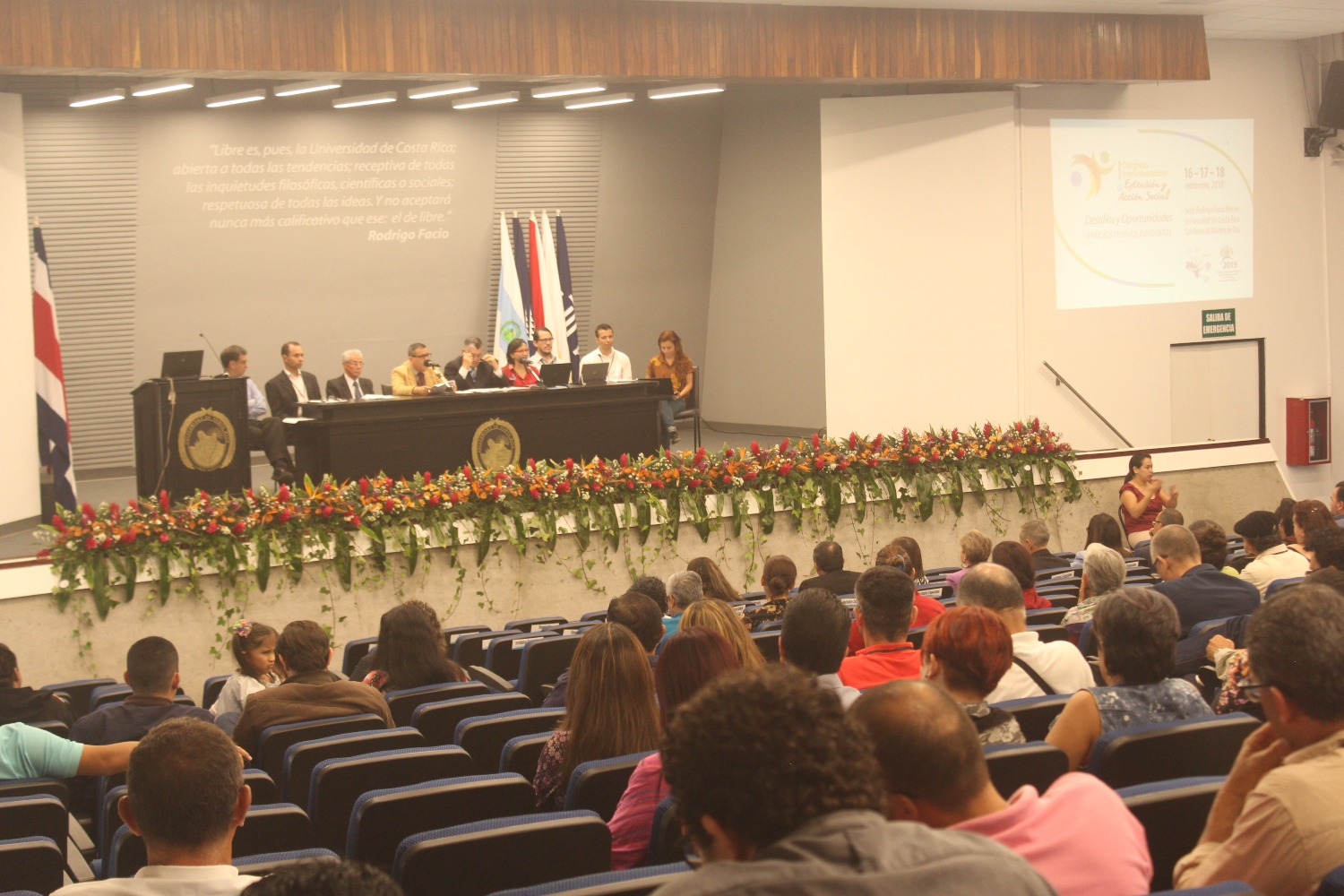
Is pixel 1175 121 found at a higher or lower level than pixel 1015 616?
higher

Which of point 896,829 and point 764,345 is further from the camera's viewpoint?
point 764,345

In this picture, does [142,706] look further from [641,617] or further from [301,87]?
[301,87]

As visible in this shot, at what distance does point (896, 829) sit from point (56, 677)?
6.38m

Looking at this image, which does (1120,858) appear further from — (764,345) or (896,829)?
(764,345)

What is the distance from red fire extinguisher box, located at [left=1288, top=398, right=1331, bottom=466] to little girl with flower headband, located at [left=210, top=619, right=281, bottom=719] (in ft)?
34.8

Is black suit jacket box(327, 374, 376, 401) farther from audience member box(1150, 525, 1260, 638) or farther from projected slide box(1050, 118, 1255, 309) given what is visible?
audience member box(1150, 525, 1260, 638)

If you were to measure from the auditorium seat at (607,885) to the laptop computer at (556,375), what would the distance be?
7.71 m

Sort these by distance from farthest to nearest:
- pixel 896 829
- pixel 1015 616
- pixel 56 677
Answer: pixel 56 677 < pixel 1015 616 < pixel 896 829

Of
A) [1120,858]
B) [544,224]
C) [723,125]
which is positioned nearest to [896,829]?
[1120,858]

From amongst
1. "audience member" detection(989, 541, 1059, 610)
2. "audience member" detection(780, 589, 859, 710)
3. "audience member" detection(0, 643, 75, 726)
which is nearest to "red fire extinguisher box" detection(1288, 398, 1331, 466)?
"audience member" detection(989, 541, 1059, 610)

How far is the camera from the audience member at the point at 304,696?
3658mm

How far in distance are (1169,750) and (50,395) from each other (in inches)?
335

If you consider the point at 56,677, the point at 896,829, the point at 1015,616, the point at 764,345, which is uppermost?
the point at 764,345

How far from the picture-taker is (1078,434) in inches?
440
